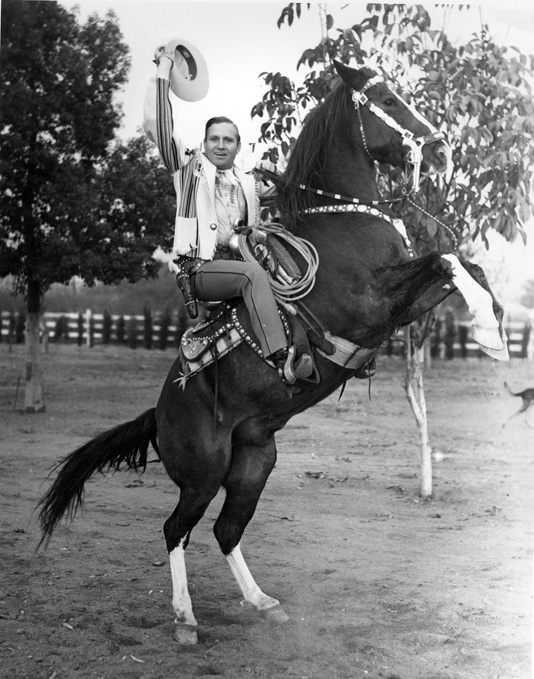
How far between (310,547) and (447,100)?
2453 mm

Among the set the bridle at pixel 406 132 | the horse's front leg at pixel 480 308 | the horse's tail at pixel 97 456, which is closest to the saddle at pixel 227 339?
the horse's tail at pixel 97 456

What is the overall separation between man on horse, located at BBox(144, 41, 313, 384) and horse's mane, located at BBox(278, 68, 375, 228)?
0.17 metres

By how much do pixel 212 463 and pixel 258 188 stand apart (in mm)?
1196

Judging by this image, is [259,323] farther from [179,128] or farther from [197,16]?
[197,16]

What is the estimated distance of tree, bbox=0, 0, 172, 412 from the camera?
3.98 meters

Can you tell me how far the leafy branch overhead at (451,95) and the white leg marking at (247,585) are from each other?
1.89 metres

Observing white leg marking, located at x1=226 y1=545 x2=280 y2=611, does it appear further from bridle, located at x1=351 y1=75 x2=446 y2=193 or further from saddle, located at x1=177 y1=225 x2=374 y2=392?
bridle, located at x1=351 y1=75 x2=446 y2=193

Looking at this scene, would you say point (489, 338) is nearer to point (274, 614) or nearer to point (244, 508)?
point (244, 508)

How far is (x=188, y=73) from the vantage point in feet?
10.9

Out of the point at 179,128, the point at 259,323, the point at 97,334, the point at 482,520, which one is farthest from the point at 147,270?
the point at 482,520

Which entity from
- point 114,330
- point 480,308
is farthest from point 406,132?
point 114,330

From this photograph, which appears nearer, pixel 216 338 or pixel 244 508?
pixel 216 338

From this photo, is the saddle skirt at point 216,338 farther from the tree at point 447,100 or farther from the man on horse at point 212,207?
the tree at point 447,100

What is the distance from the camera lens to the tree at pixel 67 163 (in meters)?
3.98
